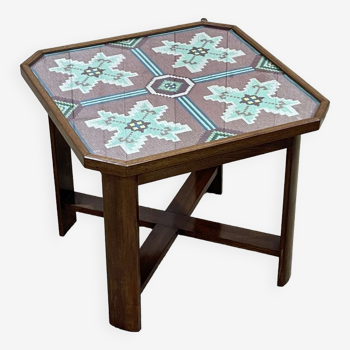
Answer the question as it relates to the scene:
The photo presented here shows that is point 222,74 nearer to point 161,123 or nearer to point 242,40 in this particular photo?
point 242,40

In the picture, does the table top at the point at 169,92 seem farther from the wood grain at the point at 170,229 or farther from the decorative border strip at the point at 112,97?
the wood grain at the point at 170,229

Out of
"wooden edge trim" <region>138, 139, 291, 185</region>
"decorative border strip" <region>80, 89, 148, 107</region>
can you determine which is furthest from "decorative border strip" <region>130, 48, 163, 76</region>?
"wooden edge trim" <region>138, 139, 291, 185</region>

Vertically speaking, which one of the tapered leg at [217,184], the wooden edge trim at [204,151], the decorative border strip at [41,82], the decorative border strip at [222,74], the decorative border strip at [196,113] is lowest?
the tapered leg at [217,184]

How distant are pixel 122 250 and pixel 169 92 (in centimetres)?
74

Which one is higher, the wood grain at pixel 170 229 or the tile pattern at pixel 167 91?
the tile pattern at pixel 167 91

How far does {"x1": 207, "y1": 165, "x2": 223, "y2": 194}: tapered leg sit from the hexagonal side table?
0.34 feet

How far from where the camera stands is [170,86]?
4609 mm

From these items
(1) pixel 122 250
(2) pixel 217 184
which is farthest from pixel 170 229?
(1) pixel 122 250

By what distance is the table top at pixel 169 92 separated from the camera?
422 centimetres

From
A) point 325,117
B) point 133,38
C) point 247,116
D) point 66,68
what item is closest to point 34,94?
point 66,68

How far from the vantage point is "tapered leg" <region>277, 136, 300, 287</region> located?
14.8 ft

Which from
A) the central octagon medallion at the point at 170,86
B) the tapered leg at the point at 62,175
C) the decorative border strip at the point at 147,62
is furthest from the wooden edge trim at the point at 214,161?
the tapered leg at the point at 62,175

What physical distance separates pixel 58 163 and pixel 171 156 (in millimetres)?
1105

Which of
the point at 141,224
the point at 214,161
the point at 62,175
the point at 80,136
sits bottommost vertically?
the point at 141,224
